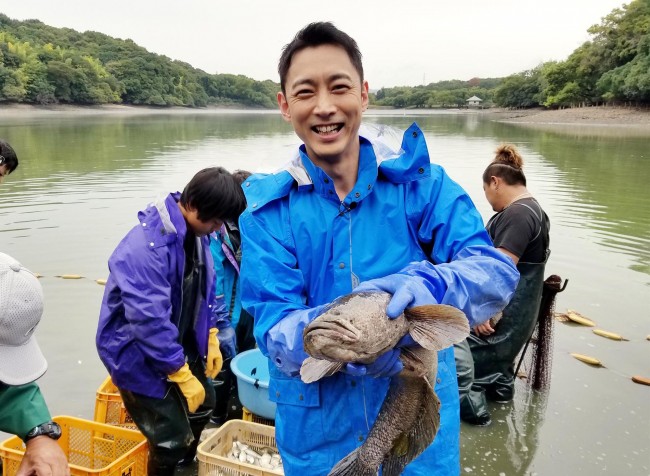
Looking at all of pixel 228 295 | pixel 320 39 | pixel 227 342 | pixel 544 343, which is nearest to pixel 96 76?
pixel 228 295

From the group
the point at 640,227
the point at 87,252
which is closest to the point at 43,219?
the point at 87,252

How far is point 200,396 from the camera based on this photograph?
363 centimetres

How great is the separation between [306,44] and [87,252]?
953 cm

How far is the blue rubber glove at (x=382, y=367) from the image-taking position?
5.80ft

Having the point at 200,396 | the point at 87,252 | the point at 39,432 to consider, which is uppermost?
the point at 39,432

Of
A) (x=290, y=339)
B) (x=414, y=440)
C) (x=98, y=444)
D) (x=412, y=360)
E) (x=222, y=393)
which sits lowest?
(x=222, y=393)

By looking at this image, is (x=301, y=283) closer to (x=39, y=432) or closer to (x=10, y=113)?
(x=39, y=432)

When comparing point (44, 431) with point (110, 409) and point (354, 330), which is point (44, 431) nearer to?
point (354, 330)

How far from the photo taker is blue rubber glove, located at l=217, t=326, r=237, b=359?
4.94 metres

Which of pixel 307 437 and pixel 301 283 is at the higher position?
pixel 301 283

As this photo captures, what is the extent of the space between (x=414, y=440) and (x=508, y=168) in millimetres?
3465

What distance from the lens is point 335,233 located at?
210 cm

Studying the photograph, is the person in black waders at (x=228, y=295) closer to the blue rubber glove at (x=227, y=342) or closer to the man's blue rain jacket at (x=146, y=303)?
the blue rubber glove at (x=227, y=342)

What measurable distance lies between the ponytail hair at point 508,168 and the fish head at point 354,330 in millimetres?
3613
